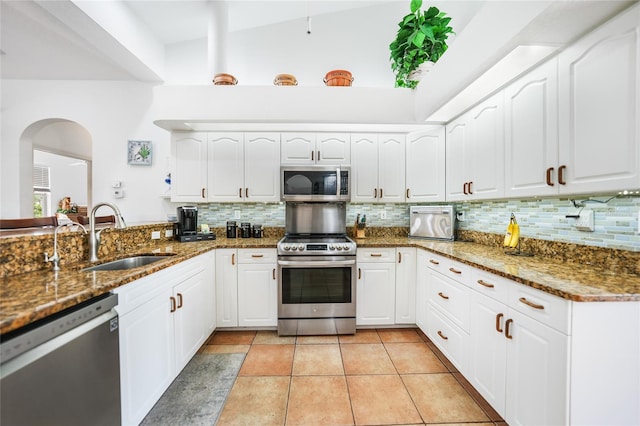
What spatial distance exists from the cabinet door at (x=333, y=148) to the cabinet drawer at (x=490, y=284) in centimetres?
176

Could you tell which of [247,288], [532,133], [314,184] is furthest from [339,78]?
[247,288]

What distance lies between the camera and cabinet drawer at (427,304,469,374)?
5.97 feet

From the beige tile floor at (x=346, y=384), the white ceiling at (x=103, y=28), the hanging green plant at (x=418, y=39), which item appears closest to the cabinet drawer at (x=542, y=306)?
the beige tile floor at (x=346, y=384)

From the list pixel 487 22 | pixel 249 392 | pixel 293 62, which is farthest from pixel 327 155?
pixel 249 392

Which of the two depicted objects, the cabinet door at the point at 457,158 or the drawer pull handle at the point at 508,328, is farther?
the cabinet door at the point at 457,158

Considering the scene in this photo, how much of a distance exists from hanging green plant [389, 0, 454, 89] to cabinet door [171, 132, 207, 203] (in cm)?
223

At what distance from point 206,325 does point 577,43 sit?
3.19m

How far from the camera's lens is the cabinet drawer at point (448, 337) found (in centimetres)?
182

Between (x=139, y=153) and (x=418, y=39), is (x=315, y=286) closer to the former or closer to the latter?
(x=418, y=39)

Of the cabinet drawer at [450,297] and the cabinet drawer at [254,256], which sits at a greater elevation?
the cabinet drawer at [254,256]

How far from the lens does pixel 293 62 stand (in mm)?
3371

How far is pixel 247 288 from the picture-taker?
2617 millimetres

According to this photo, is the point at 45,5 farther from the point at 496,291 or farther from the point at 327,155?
the point at 496,291

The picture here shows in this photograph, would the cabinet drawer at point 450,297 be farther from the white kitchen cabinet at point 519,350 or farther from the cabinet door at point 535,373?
the cabinet door at point 535,373
